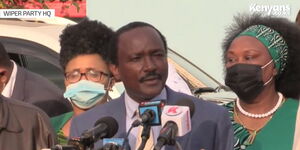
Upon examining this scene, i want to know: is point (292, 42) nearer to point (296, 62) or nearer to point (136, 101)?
point (296, 62)

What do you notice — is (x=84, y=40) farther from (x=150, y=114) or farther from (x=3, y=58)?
(x=150, y=114)

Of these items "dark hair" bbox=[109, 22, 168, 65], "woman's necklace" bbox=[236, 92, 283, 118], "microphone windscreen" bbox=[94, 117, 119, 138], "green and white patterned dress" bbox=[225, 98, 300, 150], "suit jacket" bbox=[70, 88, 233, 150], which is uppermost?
"dark hair" bbox=[109, 22, 168, 65]

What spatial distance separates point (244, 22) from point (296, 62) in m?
0.43

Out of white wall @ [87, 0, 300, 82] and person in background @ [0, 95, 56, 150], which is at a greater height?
person in background @ [0, 95, 56, 150]

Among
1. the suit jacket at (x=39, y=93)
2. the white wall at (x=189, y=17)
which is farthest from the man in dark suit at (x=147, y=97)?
the white wall at (x=189, y=17)

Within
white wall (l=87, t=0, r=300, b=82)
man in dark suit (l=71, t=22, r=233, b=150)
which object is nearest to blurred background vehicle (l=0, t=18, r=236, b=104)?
man in dark suit (l=71, t=22, r=233, b=150)

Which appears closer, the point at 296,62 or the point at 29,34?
the point at 296,62

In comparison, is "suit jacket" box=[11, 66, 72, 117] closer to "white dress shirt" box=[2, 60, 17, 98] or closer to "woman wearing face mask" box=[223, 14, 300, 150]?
"white dress shirt" box=[2, 60, 17, 98]

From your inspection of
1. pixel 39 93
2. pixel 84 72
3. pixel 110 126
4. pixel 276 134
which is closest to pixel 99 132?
pixel 110 126

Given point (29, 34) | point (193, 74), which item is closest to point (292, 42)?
point (29, 34)

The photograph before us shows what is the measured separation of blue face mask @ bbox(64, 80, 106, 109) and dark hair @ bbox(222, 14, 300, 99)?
0.80m

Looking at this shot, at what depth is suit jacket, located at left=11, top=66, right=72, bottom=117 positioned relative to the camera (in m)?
4.85

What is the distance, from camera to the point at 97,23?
505 cm

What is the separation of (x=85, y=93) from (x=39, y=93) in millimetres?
530
